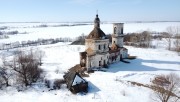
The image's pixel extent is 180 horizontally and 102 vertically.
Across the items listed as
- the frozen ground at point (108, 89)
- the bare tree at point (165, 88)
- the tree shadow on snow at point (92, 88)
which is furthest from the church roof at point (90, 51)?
the bare tree at point (165, 88)

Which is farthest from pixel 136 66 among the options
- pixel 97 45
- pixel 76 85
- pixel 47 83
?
pixel 47 83

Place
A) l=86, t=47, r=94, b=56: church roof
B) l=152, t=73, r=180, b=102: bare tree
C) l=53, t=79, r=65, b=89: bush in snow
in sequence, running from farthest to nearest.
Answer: l=86, t=47, r=94, b=56: church roof, l=53, t=79, r=65, b=89: bush in snow, l=152, t=73, r=180, b=102: bare tree

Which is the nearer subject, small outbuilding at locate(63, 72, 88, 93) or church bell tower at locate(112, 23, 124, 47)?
small outbuilding at locate(63, 72, 88, 93)

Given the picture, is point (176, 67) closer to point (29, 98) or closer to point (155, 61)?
point (155, 61)

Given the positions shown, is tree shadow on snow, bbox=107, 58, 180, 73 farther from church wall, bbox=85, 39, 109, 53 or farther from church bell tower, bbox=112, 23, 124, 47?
church bell tower, bbox=112, 23, 124, 47

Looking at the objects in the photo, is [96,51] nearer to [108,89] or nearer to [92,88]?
[92,88]

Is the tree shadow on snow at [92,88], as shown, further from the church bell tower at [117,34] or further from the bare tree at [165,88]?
the church bell tower at [117,34]

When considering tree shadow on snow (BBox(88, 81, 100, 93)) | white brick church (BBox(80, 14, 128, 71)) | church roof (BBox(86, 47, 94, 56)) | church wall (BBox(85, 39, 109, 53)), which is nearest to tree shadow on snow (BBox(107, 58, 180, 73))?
white brick church (BBox(80, 14, 128, 71))

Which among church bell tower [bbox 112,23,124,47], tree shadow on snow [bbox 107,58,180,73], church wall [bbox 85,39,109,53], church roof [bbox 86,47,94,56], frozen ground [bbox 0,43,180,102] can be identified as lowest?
frozen ground [bbox 0,43,180,102]

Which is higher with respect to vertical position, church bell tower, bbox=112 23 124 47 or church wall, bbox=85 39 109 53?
church bell tower, bbox=112 23 124 47
